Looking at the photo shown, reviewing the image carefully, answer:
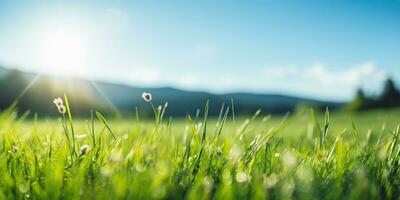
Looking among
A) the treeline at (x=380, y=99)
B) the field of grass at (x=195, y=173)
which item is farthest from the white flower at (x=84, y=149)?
the treeline at (x=380, y=99)

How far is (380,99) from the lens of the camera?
73.8 metres

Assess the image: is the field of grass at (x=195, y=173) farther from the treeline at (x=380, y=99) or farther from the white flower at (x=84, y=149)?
the treeline at (x=380, y=99)

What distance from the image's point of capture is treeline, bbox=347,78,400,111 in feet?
238

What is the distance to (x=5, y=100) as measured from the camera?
4291 centimetres

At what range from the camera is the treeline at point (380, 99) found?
7262 cm

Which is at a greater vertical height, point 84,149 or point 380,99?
point 84,149

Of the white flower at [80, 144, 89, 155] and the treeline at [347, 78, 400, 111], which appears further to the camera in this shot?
the treeline at [347, 78, 400, 111]

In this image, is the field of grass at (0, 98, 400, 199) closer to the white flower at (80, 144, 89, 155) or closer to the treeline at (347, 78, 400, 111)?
the white flower at (80, 144, 89, 155)

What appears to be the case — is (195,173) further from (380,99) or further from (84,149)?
(380,99)

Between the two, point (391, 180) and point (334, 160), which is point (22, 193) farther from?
point (391, 180)

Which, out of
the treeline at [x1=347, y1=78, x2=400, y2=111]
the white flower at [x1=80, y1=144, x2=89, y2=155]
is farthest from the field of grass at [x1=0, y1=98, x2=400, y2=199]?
the treeline at [x1=347, y1=78, x2=400, y2=111]

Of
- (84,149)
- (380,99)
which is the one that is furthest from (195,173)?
(380,99)

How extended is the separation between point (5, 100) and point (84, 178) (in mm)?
44778

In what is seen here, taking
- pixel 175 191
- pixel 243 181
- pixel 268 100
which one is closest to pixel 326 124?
pixel 243 181
